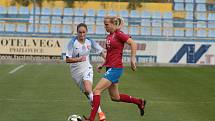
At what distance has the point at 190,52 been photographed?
33.8 metres

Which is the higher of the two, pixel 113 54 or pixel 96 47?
pixel 96 47

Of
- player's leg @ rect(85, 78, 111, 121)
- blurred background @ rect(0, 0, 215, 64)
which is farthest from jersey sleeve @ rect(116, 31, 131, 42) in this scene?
blurred background @ rect(0, 0, 215, 64)

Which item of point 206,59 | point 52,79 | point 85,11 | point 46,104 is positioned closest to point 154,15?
point 85,11

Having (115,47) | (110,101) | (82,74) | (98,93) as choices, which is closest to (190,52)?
(110,101)

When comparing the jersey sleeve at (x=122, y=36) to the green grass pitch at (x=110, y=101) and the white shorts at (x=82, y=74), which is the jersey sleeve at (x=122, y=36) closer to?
the white shorts at (x=82, y=74)

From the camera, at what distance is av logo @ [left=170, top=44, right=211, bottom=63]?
3341 cm

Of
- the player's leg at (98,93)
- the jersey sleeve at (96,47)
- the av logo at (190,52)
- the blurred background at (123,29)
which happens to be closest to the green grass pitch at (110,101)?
the player's leg at (98,93)

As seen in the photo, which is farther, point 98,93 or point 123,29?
point 123,29

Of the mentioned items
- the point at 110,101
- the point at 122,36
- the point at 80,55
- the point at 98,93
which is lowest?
the point at 110,101

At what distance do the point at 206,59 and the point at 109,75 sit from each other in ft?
78.1

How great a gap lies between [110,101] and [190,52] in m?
19.9

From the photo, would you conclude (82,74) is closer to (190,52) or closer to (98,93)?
(98,93)

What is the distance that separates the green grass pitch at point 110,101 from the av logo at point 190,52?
1149 cm

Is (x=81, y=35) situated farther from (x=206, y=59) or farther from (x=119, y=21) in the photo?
(x=206, y=59)
